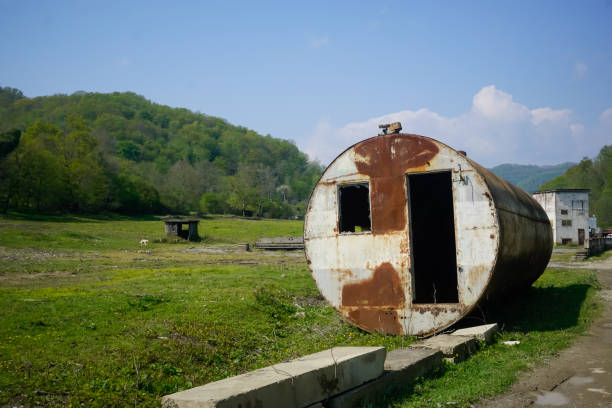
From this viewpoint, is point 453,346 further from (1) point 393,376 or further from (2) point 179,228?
(2) point 179,228

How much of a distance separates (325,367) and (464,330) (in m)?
4.68

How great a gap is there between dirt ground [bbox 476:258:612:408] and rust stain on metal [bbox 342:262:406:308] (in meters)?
3.00

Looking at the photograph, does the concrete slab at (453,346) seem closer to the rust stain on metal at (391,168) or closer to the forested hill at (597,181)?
the rust stain on metal at (391,168)

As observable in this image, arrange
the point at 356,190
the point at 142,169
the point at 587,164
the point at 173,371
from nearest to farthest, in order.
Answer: the point at 173,371 → the point at 356,190 → the point at 142,169 → the point at 587,164

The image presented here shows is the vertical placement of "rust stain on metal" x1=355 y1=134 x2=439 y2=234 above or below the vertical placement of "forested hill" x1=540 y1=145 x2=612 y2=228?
below

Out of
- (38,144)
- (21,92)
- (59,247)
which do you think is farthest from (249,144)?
(59,247)

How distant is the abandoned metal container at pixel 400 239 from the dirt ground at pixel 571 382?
1.82 meters

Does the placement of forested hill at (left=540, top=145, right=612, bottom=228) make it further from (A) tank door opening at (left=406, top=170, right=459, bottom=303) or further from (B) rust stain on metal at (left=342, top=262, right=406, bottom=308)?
(B) rust stain on metal at (left=342, top=262, right=406, bottom=308)

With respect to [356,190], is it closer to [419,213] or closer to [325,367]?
[419,213]

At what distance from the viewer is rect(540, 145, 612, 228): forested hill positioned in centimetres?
7888

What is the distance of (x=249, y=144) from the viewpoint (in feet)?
490

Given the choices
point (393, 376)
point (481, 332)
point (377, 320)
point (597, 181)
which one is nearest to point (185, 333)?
point (377, 320)

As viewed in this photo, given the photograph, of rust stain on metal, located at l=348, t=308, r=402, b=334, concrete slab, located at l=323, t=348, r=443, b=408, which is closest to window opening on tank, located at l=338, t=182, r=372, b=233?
rust stain on metal, located at l=348, t=308, r=402, b=334

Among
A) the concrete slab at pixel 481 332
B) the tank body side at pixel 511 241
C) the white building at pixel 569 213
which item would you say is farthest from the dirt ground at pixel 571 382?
the white building at pixel 569 213
